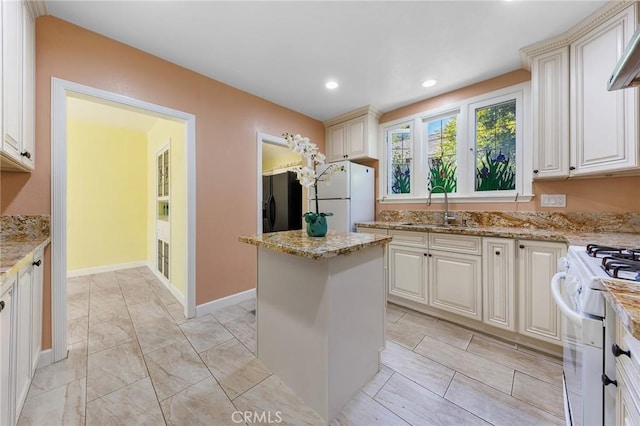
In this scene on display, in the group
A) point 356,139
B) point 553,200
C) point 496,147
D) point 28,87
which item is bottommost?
point 553,200

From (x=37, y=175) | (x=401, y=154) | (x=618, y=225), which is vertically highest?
(x=401, y=154)

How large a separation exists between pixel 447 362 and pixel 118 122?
5.48 metres

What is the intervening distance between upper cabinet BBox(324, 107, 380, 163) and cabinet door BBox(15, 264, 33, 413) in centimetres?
330

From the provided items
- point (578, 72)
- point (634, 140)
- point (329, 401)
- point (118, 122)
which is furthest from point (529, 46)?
point (118, 122)

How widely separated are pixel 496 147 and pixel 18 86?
388 cm

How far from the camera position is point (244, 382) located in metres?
1.54

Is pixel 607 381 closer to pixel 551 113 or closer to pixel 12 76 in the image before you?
pixel 551 113

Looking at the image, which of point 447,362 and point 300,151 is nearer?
point 300,151

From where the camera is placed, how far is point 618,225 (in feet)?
6.17

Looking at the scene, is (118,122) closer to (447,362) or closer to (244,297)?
(244,297)

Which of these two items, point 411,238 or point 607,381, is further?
point 411,238

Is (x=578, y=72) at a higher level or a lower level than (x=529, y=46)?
lower

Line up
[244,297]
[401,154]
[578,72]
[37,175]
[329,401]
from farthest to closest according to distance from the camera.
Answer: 1. [401,154]
2. [244,297]
3. [578,72]
4. [37,175]
5. [329,401]

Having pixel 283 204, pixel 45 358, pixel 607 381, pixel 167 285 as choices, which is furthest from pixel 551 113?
pixel 167 285
